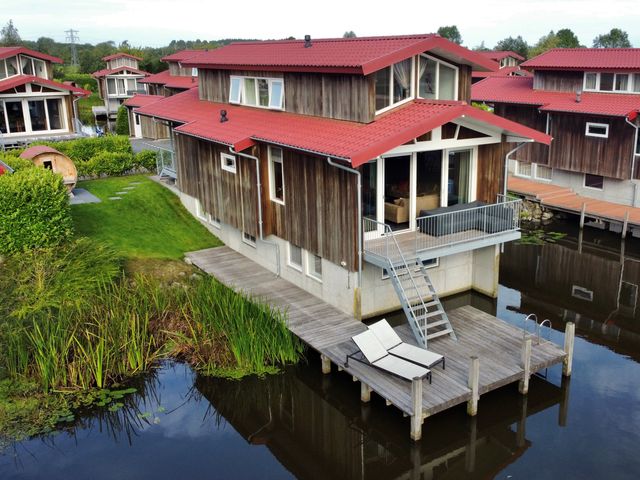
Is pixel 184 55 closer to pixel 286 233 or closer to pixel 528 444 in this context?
pixel 286 233

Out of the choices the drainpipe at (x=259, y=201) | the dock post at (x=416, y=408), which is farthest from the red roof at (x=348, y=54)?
the dock post at (x=416, y=408)

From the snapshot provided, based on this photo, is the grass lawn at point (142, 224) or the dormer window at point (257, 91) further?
the grass lawn at point (142, 224)

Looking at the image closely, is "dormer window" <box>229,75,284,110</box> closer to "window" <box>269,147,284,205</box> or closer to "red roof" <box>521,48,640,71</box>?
"window" <box>269,147,284,205</box>

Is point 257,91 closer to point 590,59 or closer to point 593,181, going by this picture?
point 590,59

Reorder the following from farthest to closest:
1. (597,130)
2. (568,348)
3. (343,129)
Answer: (597,130) < (343,129) < (568,348)

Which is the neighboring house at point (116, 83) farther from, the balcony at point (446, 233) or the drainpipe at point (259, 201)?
the balcony at point (446, 233)

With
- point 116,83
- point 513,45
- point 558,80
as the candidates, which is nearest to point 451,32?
point 513,45

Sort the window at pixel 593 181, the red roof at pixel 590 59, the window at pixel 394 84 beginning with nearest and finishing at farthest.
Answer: the window at pixel 394 84, the red roof at pixel 590 59, the window at pixel 593 181
